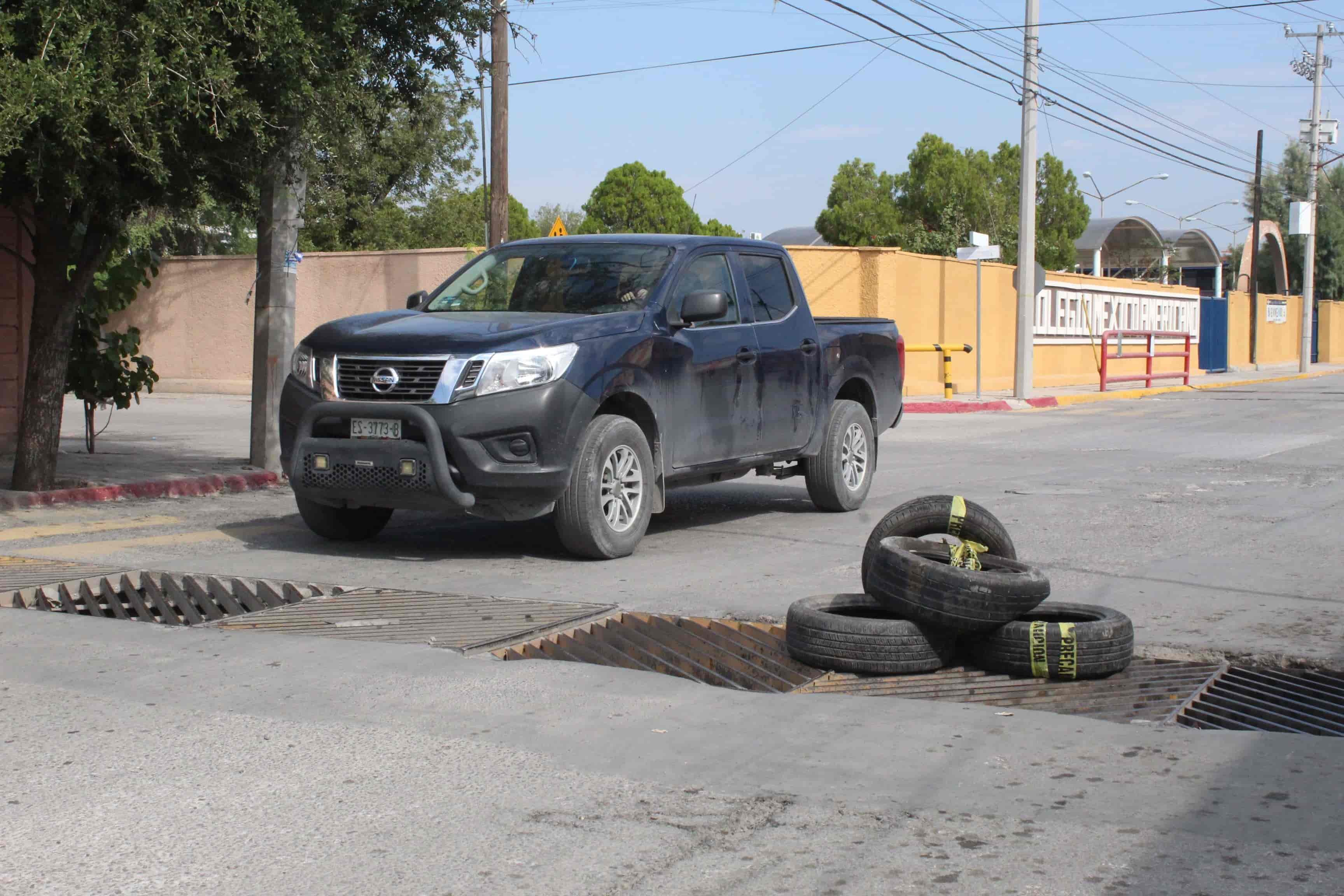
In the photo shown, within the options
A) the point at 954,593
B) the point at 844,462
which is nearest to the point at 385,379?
the point at 954,593

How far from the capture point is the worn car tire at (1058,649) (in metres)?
5.56

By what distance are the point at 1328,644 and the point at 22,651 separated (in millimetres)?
5494

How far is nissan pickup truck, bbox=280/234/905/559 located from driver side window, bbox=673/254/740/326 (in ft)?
0.05

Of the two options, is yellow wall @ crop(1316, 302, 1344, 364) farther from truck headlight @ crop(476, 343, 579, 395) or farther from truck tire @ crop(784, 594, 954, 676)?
truck tire @ crop(784, 594, 954, 676)

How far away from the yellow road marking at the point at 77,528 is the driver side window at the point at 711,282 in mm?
3936

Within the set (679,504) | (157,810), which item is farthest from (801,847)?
(679,504)

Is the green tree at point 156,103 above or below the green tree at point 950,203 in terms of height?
below

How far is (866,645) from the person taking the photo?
5.71m

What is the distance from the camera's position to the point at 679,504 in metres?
11.2

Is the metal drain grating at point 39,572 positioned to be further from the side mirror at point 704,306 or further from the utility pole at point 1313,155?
the utility pole at point 1313,155

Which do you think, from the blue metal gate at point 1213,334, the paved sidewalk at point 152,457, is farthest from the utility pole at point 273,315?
the blue metal gate at point 1213,334

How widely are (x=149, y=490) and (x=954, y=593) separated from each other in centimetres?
806

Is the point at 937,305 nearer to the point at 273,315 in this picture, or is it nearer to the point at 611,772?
the point at 273,315

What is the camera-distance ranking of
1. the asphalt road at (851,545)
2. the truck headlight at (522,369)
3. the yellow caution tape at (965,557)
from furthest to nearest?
1. the truck headlight at (522,369)
2. the asphalt road at (851,545)
3. the yellow caution tape at (965,557)
